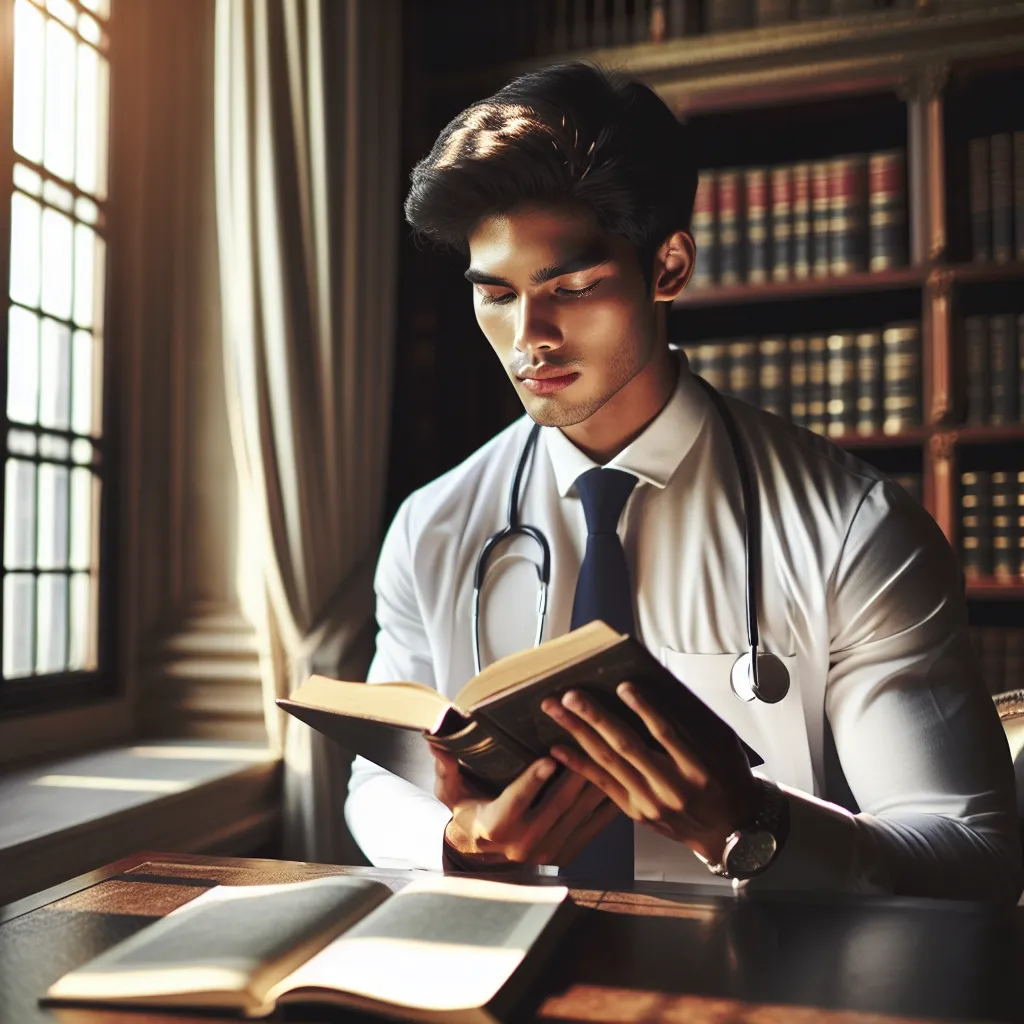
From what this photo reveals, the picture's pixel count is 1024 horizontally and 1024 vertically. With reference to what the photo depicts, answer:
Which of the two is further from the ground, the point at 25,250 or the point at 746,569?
the point at 25,250

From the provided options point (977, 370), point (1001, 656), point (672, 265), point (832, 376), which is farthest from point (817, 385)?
point (672, 265)

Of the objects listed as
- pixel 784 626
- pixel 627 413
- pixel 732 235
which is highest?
pixel 732 235

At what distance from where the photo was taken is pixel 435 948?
0.79 m

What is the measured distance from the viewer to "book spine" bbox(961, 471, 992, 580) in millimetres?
2543

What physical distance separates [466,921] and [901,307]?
2356 millimetres

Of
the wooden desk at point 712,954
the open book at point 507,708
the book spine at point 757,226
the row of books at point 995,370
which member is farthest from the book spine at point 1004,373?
the wooden desk at point 712,954

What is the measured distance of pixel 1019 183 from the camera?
251 centimetres

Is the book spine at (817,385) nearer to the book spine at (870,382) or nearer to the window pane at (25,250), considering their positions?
the book spine at (870,382)

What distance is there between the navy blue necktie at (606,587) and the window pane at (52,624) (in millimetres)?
1298

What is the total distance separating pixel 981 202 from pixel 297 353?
5.60ft

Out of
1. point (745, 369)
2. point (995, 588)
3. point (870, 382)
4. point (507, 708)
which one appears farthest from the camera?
point (745, 369)

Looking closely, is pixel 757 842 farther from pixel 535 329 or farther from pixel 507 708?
pixel 535 329

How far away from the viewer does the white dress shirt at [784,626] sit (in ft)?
4.18

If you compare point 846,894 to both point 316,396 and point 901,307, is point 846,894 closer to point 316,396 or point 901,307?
point 316,396
